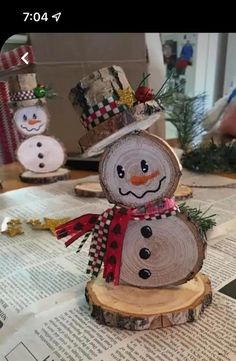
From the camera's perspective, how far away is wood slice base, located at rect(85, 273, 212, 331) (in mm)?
361

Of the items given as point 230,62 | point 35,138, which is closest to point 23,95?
point 35,138

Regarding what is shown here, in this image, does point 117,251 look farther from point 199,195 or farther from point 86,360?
point 199,195

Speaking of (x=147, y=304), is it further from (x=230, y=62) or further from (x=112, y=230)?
(x=230, y=62)

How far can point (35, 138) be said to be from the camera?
934 millimetres

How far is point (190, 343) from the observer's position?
1.13 ft

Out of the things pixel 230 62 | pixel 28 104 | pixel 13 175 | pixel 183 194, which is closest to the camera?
pixel 183 194

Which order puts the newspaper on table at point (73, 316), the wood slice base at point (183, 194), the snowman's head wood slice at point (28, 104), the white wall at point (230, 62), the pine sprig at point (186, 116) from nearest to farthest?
1. the newspaper on table at point (73, 316)
2. the wood slice base at point (183, 194)
3. the snowman's head wood slice at point (28, 104)
4. the pine sprig at point (186, 116)
5. the white wall at point (230, 62)

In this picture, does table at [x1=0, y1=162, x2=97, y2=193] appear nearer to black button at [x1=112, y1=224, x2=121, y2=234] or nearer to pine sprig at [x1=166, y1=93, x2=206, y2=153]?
pine sprig at [x1=166, y1=93, x2=206, y2=153]

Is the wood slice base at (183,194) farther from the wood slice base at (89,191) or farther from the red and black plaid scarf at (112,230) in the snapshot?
the red and black plaid scarf at (112,230)

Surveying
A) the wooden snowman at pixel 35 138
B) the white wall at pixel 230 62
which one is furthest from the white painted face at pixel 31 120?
the white wall at pixel 230 62

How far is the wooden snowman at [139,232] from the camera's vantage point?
1.20 ft

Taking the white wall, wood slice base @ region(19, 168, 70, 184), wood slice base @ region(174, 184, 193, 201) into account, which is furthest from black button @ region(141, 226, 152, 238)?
the white wall

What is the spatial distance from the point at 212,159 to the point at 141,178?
62 centimetres
